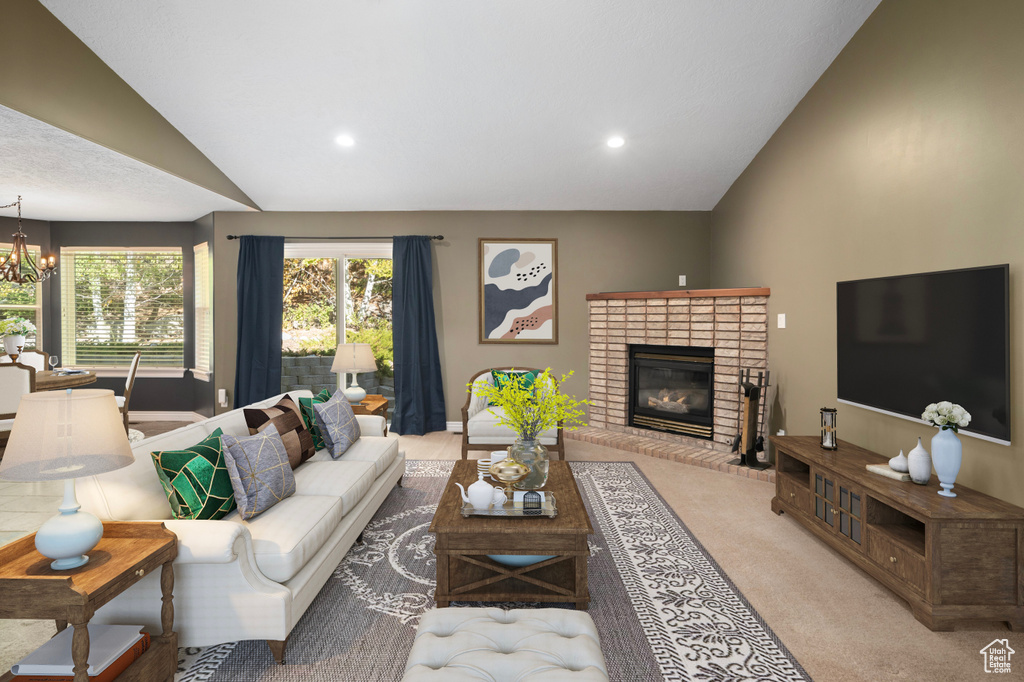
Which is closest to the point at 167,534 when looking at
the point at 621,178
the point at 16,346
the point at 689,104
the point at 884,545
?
the point at 884,545

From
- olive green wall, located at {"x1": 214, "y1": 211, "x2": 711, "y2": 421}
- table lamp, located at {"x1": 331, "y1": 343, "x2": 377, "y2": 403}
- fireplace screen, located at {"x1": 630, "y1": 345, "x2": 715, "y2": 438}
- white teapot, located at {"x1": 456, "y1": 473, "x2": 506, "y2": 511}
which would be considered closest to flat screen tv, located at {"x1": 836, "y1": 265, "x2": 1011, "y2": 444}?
fireplace screen, located at {"x1": 630, "y1": 345, "x2": 715, "y2": 438}

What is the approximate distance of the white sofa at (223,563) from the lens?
180 cm

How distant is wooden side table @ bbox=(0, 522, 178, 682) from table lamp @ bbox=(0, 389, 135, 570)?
73 mm

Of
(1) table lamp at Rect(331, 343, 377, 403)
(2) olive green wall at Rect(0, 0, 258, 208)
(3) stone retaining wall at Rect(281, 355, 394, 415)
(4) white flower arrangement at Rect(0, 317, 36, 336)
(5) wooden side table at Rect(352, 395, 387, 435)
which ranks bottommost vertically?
(5) wooden side table at Rect(352, 395, 387, 435)

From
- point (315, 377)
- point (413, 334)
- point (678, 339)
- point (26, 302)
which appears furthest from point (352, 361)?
point (26, 302)

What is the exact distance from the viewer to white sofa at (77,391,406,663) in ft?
5.90

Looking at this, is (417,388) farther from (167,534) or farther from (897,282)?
(897,282)

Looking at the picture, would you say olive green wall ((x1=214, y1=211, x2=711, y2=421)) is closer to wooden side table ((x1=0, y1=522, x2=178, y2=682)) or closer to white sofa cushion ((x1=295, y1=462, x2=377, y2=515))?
white sofa cushion ((x1=295, y1=462, x2=377, y2=515))

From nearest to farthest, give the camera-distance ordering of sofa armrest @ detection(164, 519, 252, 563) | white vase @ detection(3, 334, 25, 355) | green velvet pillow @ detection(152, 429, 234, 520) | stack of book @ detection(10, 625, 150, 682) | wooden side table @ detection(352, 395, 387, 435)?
stack of book @ detection(10, 625, 150, 682), sofa armrest @ detection(164, 519, 252, 563), green velvet pillow @ detection(152, 429, 234, 520), wooden side table @ detection(352, 395, 387, 435), white vase @ detection(3, 334, 25, 355)

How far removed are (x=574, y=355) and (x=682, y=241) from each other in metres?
1.85

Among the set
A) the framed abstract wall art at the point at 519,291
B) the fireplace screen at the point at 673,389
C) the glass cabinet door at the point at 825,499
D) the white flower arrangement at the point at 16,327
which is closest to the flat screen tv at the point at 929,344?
the glass cabinet door at the point at 825,499

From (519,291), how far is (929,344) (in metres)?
3.91

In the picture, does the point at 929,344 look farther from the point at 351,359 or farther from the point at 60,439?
the point at 351,359

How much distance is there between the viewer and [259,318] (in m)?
5.76
